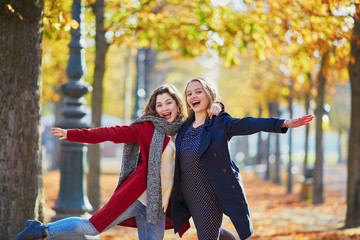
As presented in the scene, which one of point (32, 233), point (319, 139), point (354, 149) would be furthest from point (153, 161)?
point (319, 139)

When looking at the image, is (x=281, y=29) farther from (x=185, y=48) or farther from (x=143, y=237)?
(x=143, y=237)

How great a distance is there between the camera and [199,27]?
11.8m

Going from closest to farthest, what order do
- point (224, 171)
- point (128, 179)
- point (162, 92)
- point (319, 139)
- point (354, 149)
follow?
point (224, 171)
point (128, 179)
point (162, 92)
point (354, 149)
point (319, 139)

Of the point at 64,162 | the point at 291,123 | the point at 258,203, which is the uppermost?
the point at 291,123

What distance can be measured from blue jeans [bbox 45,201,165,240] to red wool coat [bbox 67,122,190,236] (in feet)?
0.21

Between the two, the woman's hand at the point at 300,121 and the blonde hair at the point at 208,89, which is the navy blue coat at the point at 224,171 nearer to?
the blonde hair at the point at 208,89

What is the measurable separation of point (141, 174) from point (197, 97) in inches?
33.1

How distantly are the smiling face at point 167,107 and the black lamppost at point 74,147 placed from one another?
8.81 ft

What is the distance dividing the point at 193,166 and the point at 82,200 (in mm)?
3145

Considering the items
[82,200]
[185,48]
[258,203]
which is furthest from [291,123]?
[258,203]

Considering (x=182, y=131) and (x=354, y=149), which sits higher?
(x=182, y=131)

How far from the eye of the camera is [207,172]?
474 centimetres

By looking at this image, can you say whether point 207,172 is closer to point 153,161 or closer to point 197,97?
point 153,161

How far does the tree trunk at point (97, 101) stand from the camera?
432 inches
